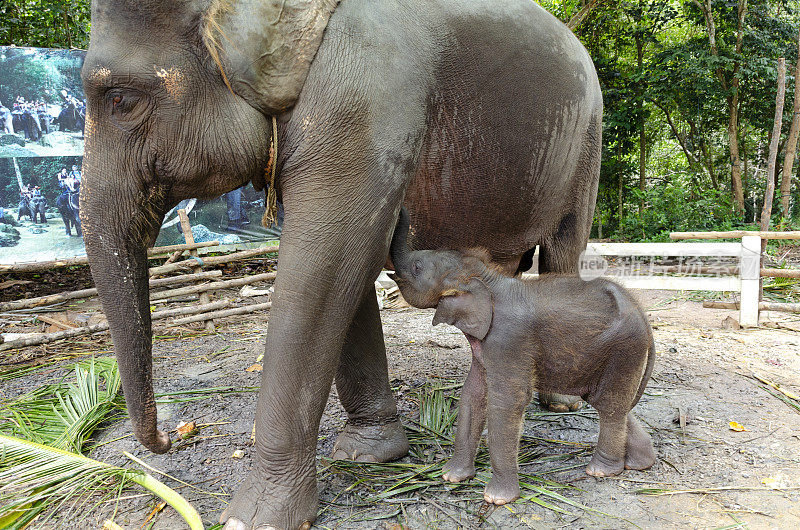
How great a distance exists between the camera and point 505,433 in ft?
7.68

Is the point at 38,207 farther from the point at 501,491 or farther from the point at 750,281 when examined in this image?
the point at 750,281

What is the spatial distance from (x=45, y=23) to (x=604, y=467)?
36.5ft

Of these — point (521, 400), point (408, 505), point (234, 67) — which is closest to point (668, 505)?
point (521, 400)

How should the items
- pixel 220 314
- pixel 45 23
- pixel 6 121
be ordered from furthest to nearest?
pixel 45 23 → pixel 6 121 → pixel 220 314

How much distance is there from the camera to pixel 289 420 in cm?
206

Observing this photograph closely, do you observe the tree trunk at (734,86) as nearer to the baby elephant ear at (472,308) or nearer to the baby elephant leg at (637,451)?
the baby elephant leg at (637,451)

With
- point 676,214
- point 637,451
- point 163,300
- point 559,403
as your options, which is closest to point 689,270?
point 676,214

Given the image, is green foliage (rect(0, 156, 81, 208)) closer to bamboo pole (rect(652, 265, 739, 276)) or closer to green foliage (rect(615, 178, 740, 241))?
bamboo pole (rect(652, 265, 739, 276))

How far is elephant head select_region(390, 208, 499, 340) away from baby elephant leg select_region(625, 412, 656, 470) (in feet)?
3.06

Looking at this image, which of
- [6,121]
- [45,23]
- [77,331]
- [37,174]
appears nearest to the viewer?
[77,331]

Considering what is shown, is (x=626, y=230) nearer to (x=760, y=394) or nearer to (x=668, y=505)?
(x=760, y=394)

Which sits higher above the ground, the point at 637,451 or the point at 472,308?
the point at 472,308

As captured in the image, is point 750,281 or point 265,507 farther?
point 750,281

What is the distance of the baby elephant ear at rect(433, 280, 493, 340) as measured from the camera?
7.74 feet
